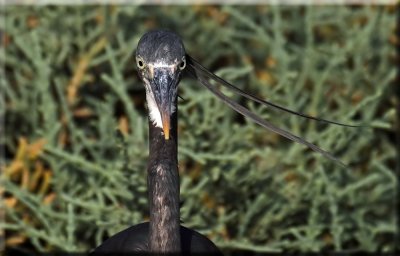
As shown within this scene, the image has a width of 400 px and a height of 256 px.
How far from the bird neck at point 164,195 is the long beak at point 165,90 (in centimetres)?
16

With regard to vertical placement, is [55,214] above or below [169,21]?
below

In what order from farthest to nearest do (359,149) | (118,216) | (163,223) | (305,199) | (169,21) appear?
1. (169,21)
2. (359,149)
3. (305,199)
4. (118,216)
5. (163,223)

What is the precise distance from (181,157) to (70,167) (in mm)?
602

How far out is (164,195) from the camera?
3660mm

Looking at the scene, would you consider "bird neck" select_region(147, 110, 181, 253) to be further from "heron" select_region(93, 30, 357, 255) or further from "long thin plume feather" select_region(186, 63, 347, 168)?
"long thin plume feather" select_region(186, 63, 347, 168)

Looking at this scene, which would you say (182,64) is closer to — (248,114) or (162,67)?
(162,67)

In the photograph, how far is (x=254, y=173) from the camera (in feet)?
16.5

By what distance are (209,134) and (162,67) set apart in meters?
1.63

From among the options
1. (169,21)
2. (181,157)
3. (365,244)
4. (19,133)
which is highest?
(169,21)

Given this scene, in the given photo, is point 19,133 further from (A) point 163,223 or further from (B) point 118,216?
(A) point 163,223

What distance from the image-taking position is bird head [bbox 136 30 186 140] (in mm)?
3484

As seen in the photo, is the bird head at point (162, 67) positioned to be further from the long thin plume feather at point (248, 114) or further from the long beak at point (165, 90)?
the long thin plume feather at point (248, 114)

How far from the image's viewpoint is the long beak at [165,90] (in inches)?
136

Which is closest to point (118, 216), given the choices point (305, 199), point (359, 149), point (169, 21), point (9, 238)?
point (9, 238)
